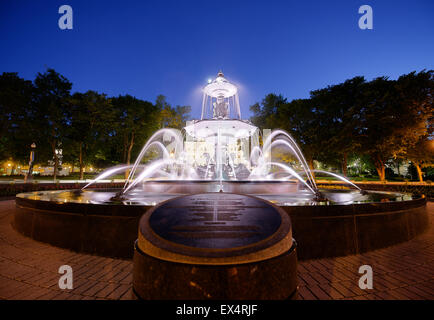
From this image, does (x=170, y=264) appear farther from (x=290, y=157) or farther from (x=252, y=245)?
(x=290, y=157)

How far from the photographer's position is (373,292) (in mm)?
3117

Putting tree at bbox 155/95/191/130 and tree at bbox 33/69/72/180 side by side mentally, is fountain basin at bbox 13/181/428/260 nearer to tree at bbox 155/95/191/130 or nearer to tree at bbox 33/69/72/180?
tree at bbox 33/69/72/180

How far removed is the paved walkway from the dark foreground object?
1249 millimetres

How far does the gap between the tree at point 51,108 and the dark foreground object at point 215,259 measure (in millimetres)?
34643

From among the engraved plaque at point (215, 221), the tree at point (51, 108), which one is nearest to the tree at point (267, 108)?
the tree at point (51, 108)

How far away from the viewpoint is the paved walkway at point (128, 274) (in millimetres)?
3076

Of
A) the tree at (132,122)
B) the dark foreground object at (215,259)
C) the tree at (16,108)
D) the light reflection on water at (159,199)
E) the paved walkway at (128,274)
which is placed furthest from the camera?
the tree at (132,122)

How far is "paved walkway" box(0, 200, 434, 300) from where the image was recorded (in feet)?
10.1

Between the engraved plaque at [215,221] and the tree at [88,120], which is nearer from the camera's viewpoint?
the engraved plaque at [215,221]

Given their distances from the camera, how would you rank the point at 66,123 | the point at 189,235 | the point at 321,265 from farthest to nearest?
1. the point at 66,123
2. the point at 321,265
3. the point at 189,235

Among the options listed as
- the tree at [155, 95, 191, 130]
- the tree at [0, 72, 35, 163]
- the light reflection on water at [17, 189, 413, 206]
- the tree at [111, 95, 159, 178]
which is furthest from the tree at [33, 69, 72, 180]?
the light reflection on water at [17, 189, 413, 206]

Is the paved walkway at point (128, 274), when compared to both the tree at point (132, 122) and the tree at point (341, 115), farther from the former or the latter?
the tree at point (132, 122)

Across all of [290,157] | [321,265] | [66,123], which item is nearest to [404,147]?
[290,157]

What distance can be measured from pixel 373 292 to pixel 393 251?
255cm
